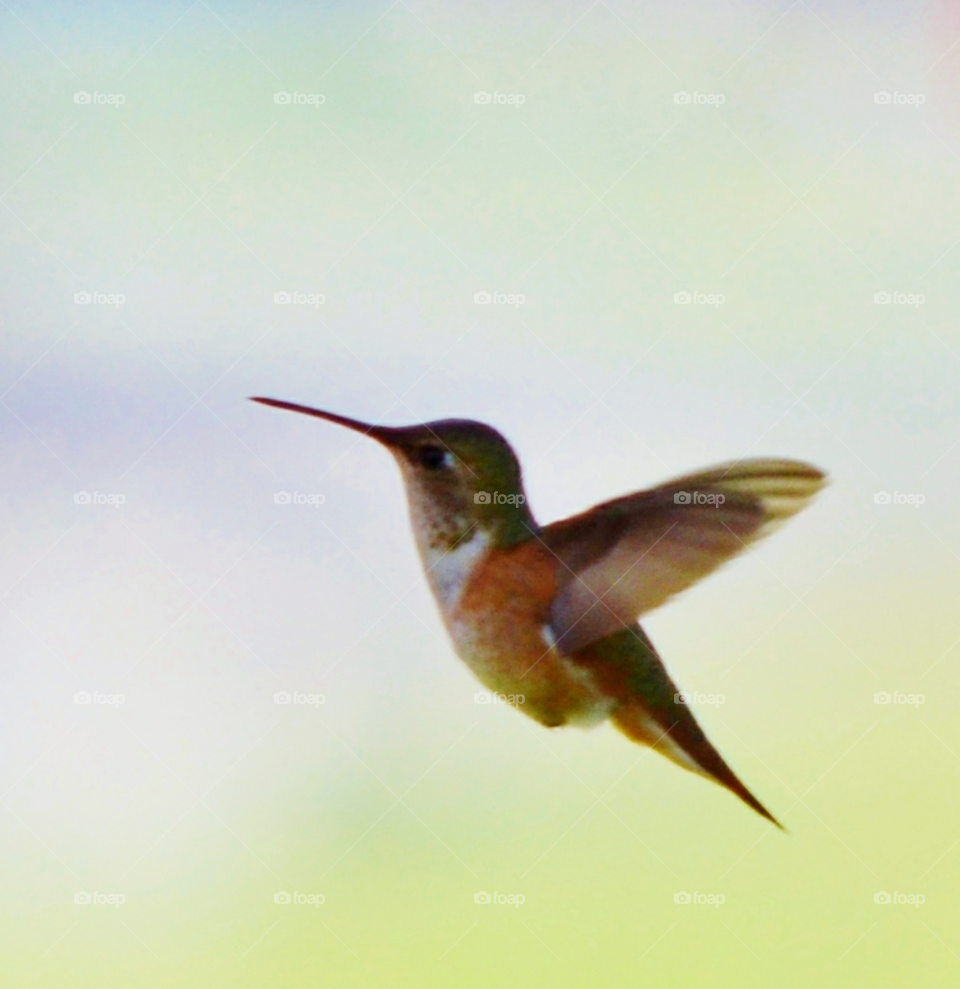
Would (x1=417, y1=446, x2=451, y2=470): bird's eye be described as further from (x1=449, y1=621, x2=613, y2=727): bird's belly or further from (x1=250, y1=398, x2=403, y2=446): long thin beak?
(x1=449, y1=621, x2=613, y2=727): bird's belly

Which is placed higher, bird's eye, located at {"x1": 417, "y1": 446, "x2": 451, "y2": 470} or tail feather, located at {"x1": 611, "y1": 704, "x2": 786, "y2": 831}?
bird's eye, located at {"x1": 417, "y1": 446, "x2": 451, "y2": 470}

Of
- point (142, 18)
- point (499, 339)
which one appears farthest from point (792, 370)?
point (142, 18)

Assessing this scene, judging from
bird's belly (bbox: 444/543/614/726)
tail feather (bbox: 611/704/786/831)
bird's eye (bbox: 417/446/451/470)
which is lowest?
tail feather (bbox: 611/704/786/831)

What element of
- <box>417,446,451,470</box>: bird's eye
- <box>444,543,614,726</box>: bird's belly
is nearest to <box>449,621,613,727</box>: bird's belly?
<box>444,543,614,726</box>: bird's belly

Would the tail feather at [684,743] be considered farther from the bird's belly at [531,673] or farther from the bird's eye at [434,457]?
the bird's eye at [434,457]

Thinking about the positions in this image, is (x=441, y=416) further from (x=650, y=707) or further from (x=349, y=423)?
(x=650, y=707)

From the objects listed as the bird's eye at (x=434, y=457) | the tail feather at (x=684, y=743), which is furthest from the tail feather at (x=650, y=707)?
the bird's eye at (x=434, y=457)

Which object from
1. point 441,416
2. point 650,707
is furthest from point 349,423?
point 650,707
